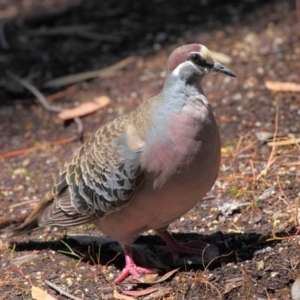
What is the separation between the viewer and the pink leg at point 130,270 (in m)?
4.01

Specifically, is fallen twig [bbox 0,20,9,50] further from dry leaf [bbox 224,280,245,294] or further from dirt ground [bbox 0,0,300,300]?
dry leaf [bbox 224,280,245,294]

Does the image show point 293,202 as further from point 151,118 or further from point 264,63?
point 264,63

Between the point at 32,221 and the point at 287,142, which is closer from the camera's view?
the point at 32,221

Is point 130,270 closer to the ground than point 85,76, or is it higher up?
closer to the ground

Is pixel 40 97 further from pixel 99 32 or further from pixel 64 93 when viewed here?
pixel 99 32

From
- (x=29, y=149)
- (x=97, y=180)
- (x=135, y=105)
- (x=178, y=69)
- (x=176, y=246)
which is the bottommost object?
(x=176, y=246)

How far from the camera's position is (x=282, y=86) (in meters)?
5.89

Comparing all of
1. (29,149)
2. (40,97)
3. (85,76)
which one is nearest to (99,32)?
(85,76)

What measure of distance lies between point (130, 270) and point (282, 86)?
2554 millimetres

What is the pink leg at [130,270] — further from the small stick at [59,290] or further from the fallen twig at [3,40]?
the fallen twig at [3,40]

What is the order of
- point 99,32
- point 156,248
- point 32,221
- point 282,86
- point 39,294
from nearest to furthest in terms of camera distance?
point 39,294, point 156,248, point 32,221, point 282,86, point 99,32

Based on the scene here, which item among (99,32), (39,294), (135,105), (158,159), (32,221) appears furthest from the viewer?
(99,32)

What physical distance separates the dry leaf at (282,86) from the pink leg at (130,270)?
242 cm

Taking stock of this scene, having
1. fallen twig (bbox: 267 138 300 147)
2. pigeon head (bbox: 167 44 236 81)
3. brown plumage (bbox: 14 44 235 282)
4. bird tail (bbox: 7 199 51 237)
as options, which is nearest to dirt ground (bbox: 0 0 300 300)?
fallen twig (bbox: 267 138 300 147)
